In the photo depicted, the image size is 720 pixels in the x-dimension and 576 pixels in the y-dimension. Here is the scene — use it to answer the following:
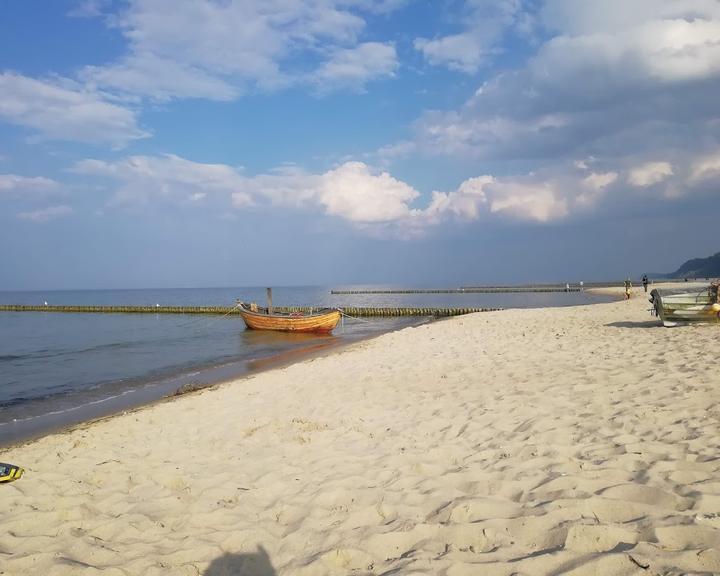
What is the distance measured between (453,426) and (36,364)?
2116 centimetres

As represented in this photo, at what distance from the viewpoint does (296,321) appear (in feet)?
96.0

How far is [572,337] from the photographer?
41.5 feet

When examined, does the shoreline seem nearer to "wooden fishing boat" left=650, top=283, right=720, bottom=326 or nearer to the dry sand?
the dry sand

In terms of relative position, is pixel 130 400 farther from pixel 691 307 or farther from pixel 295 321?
pixel 295 321

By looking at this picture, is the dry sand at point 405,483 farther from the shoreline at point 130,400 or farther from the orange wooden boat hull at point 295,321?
the orange wooden boat hull at point 295,321

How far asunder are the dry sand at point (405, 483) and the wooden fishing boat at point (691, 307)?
210 inches

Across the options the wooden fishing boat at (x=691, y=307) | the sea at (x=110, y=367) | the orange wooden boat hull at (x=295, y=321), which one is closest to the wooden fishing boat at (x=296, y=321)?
the orange wooden boat hull at (x=295, y=321)

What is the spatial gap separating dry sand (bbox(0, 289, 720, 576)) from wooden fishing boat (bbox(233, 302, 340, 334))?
65.9 ft

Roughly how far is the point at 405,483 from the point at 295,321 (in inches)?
998

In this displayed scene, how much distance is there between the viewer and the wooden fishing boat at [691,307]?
12.7 m

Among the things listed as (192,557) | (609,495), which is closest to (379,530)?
(192,557)

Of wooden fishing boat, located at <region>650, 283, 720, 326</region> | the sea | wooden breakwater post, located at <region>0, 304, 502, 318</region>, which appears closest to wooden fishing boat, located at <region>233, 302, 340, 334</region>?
the sea

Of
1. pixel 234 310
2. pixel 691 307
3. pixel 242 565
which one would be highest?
pixel 691 307

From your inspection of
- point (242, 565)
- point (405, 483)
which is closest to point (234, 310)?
point (405, 483)
